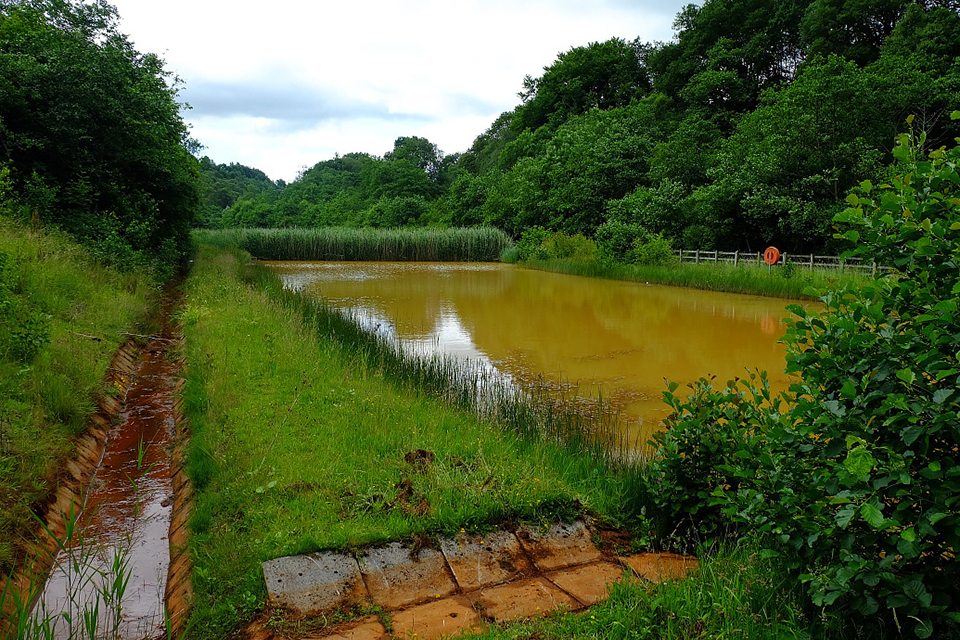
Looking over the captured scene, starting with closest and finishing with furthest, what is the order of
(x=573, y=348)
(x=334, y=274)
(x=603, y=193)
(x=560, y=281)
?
(x=573, y=348) → (x=560, y=281) → (x=334, y=274) → (x=603, y=193)

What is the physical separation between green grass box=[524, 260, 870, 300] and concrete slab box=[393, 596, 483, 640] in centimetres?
1217

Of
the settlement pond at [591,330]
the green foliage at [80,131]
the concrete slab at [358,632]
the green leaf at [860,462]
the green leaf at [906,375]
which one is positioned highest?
the green foliage at [80,131]

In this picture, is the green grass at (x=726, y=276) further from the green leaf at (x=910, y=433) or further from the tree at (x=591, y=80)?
the tree at (x=591, y=80)

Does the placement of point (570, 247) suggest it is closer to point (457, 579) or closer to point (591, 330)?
point (591, 330)

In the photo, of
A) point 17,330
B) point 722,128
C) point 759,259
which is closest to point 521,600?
point 17,330

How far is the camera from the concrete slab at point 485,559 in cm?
290

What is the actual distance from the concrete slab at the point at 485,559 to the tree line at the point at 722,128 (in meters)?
3.08

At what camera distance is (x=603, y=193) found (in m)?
29.2

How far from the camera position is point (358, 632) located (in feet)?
8.09

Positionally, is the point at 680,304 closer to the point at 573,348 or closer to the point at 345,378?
the point at 573,348

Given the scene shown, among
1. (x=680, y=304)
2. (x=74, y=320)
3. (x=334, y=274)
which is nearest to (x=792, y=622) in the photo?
(x=74, y=320)

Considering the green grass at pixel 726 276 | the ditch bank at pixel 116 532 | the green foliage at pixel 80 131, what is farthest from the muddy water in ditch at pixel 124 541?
the green grass at pixel 726 276

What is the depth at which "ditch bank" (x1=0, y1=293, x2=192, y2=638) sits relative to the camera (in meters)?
2.76

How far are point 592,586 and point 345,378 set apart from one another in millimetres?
3609
